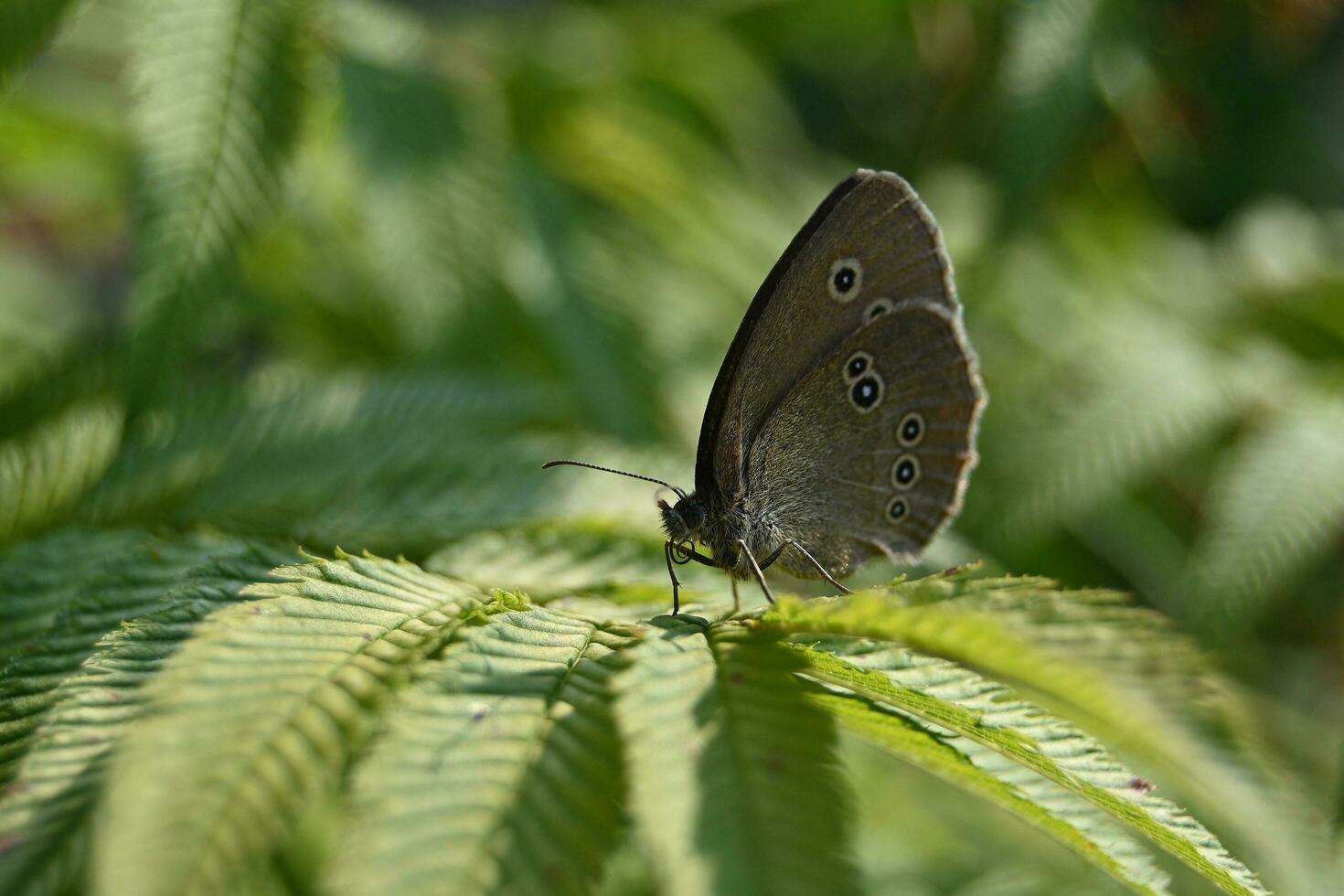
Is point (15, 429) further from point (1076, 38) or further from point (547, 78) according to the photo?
point (1076, 38)

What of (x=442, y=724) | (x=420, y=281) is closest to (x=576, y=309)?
(x=420, y=281)

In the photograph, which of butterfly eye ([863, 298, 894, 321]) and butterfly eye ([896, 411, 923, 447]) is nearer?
butterfly eye ([863, 298, 894, 321])

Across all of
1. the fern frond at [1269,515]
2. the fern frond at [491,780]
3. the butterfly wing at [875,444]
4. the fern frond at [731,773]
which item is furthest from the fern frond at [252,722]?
the fern frond at [1269,515]

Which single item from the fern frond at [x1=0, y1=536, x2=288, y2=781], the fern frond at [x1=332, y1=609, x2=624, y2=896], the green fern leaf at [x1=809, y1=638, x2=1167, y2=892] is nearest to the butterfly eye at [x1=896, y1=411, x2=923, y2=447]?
the green fern leaf at [x1=809, y1=638, x2=1167, y2=892]

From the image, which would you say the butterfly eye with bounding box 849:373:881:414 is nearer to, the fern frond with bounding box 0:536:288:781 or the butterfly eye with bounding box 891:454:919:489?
the butterfly eye with bounding box 891:454:919:489

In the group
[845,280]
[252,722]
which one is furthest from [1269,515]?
[252,722]

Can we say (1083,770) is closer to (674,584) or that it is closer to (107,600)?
(674,584)
